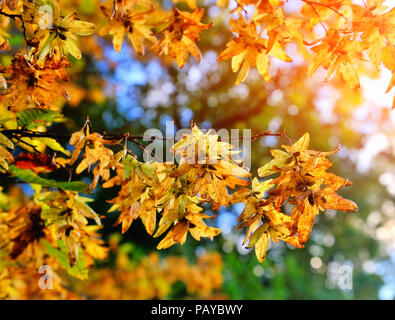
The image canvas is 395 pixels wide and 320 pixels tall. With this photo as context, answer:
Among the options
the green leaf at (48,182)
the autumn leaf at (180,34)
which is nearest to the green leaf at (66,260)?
the green leaf at (48,182)

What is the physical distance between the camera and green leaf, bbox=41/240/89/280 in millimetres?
1246

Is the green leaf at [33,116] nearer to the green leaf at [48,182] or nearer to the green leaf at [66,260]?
the green leaf at [48,182]

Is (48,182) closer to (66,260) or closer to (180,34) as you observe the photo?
(66,260)

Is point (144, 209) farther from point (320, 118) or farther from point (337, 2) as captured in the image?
point (320, 118)

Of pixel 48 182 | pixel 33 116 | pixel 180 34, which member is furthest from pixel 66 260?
pixel 180 34

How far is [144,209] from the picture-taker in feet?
3.23

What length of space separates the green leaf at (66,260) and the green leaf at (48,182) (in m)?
0.28

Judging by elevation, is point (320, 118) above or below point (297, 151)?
above

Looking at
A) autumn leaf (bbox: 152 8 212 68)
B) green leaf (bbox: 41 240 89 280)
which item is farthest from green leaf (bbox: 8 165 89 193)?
autumn leaf (bbox: 152 8 212 68)

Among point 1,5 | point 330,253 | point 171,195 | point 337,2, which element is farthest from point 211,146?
point 330,253

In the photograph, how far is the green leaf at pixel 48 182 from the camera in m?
1.02

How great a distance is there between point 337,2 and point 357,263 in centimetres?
715

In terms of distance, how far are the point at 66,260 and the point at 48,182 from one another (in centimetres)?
38

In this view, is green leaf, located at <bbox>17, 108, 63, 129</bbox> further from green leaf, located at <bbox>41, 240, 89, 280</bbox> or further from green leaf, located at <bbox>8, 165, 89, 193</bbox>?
green leaf, located at <bbox>41, 240, 89, 280</bbox>
